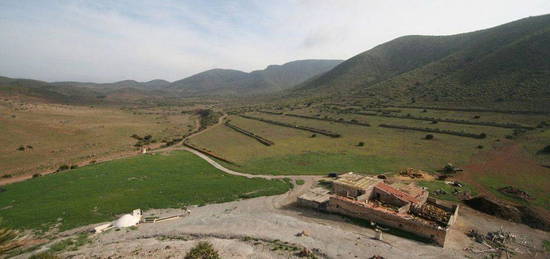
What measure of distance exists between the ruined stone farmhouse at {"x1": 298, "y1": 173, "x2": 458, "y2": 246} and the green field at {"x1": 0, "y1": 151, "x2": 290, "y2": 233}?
5899mm

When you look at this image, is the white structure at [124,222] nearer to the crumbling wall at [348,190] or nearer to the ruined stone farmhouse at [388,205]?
the ruined stone farmhouse at [388,205]

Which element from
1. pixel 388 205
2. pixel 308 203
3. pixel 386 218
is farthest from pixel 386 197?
pixel 308 203

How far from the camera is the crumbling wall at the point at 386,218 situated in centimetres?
1816

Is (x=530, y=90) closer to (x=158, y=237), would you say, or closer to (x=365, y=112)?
(x=365, y=112)

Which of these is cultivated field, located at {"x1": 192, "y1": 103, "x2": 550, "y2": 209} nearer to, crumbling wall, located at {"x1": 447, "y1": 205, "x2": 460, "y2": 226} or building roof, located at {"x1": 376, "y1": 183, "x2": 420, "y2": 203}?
crumbling wall, located at {"x1": 447, "y1": 205, "x2": 460, "y2": 226}

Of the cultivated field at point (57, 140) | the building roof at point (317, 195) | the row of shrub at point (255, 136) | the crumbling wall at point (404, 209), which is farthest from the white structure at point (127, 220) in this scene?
the row of shrub at point (255, 136)

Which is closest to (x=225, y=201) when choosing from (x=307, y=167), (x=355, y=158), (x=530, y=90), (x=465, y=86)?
(x=307, y=167)

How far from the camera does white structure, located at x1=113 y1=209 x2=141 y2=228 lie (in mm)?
21016

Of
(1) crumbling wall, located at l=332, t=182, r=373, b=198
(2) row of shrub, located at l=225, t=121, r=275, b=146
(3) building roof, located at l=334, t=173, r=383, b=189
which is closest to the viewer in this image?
(1) crumbling wall, located at l=332, t=182, r=373, b=198

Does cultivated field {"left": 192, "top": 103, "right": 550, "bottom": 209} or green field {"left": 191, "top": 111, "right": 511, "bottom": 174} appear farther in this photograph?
green field {"left": 191, "top": 111, "right": 511, "bottom": 174}

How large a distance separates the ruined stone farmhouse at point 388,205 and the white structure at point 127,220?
14.1 metres

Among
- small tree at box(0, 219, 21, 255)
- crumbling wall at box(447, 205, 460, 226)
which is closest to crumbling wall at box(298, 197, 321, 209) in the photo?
crumbling wall at box(447, 205, 460, 226)

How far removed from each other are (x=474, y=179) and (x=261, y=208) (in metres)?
24.5

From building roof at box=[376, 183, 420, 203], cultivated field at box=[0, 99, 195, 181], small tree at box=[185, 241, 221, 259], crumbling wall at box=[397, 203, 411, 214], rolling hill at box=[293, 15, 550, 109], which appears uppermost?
rolling hill at box=[293, 15, 550, 109]
